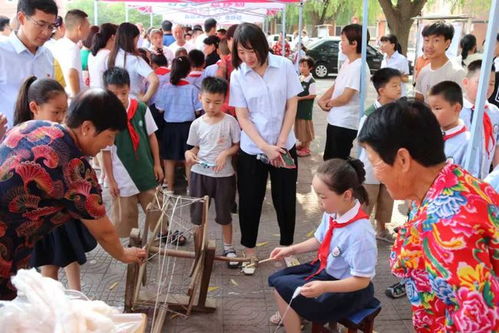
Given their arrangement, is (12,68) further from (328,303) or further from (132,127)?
(328,303)

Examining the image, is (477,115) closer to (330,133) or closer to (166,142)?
(330,133)

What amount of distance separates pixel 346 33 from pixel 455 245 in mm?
3404

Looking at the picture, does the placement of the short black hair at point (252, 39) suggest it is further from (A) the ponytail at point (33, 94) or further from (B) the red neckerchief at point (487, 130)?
(B) the red neckerchief at point (487, 130)

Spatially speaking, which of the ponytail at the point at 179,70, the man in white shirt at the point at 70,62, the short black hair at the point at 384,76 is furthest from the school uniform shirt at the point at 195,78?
the short black hair at the point at 384,76

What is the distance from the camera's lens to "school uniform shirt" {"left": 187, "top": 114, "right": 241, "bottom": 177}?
11.6ft

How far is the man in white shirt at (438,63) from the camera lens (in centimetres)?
393

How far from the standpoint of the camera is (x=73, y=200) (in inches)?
65.6

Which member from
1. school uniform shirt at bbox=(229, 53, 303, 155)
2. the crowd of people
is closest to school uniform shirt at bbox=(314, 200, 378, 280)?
the crowd of people

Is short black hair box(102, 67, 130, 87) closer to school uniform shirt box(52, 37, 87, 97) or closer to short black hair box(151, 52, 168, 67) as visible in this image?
school uniform shirt box(52, 37, 87, 97)

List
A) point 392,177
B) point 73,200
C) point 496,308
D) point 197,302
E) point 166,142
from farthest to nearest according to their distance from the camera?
1. point 166,142
2. point 197,302
3. point 73,200
4. point 392,177
5. point 496,308

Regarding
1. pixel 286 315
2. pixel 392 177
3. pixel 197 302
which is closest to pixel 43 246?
pixel 197 302

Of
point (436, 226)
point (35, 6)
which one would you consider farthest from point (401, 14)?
point (436, 226)

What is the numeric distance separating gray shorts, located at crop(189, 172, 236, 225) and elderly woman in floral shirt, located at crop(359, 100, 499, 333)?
218 centimetres

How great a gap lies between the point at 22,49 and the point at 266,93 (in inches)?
66.4
